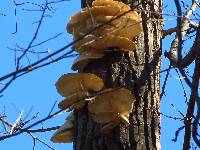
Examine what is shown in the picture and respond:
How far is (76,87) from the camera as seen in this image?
344cm

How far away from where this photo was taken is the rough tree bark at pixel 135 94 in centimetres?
323

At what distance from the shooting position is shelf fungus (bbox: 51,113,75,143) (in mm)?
3445

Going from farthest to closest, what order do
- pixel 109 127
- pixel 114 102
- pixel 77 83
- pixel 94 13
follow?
pixel 94 13, pixel 77 83, pixel 114 102, pixel 109 127

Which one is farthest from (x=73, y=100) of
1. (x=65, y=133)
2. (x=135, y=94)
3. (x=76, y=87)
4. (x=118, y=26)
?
(x=118, y=26)

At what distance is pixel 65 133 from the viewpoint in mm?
3451

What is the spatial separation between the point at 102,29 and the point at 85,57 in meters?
0.18

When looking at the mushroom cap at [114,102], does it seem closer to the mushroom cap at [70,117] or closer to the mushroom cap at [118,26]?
the mushroom cap at [70,117]

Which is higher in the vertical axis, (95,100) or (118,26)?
(118,26)

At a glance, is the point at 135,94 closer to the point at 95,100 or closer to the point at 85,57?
the point at 95,100

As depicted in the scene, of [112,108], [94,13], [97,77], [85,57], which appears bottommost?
[112,108]

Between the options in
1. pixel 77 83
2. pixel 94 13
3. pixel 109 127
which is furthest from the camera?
pixel 94 13

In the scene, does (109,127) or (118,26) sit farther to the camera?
(118,26)

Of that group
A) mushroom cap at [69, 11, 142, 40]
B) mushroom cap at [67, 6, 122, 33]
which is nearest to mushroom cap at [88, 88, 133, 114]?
mushroom cap at [69, 11, 142, 40]

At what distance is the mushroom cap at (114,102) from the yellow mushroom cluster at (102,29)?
0.23 m
